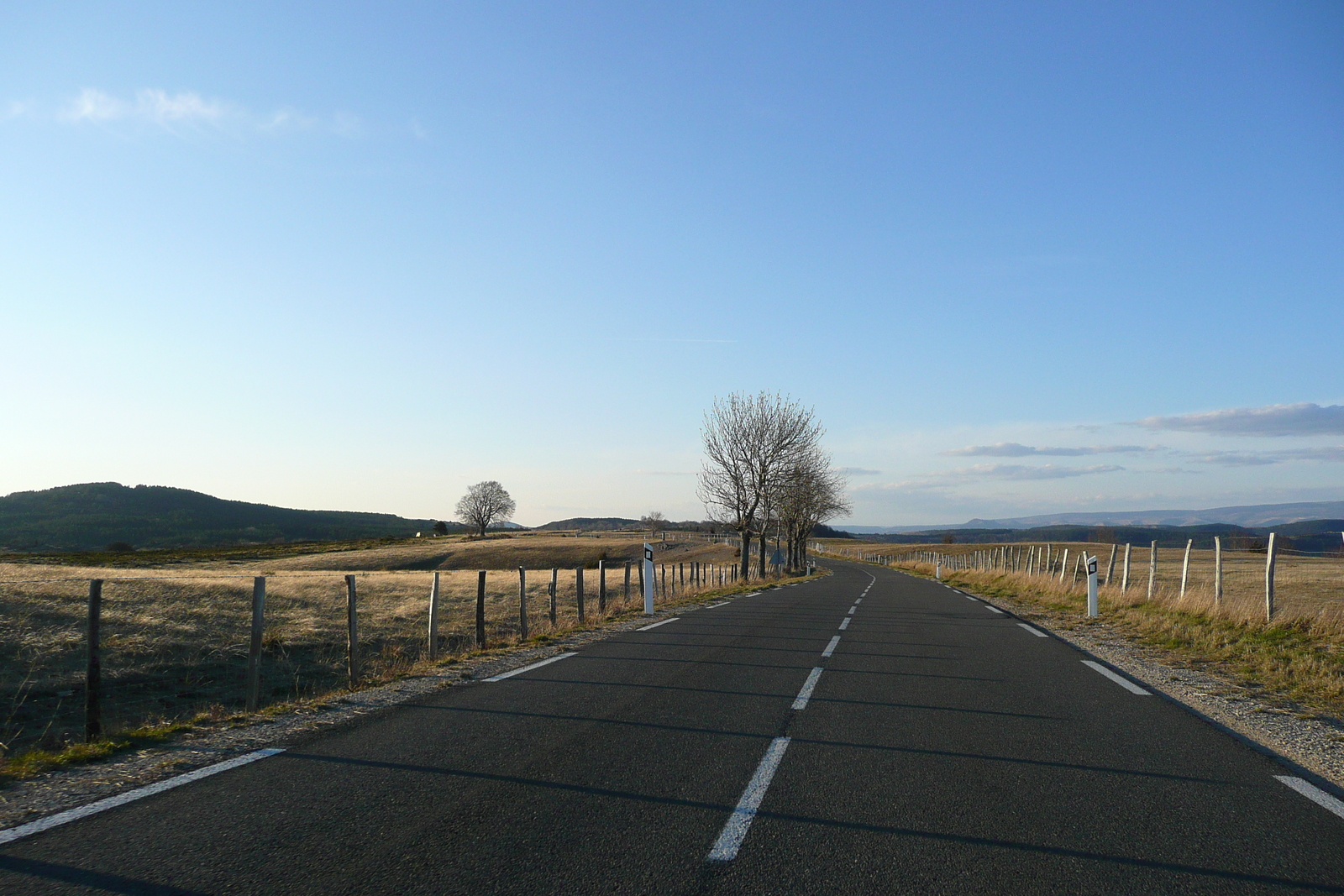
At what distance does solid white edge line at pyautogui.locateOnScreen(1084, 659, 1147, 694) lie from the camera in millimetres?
8977

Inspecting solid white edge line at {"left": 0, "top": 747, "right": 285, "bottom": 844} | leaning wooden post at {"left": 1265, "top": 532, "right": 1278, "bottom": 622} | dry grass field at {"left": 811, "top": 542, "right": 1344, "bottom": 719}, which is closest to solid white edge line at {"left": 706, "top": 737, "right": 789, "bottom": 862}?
solid white edge line at {"left": 0, "top": 747, "right": 285, "bottom": 844}

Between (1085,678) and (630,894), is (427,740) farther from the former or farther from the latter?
(1085,678)

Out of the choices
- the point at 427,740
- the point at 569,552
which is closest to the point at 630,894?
the point at 427,740

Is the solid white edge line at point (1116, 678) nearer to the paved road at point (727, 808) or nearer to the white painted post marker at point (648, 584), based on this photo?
the paved road at point (727, 808)

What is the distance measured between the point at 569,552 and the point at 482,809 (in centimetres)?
8107

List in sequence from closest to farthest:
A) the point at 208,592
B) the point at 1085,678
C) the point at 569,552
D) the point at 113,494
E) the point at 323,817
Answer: the point at 323,817, the point at 1085,678, the point at 208,592, the point at 569,552, the point at 113,494

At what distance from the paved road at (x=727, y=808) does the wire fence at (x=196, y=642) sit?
10.2ft

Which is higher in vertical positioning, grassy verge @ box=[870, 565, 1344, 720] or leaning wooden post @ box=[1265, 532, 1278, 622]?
leaning wooden post @ box=[1265, 532, 1278, 622]

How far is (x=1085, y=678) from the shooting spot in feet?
31.7

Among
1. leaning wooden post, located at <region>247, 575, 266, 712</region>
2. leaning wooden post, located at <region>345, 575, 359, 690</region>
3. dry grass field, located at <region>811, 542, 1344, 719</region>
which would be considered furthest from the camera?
leaning wooden post, located at <region>345, 575, 359, 690</region>

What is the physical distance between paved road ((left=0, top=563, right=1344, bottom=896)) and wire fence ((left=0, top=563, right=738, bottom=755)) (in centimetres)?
310

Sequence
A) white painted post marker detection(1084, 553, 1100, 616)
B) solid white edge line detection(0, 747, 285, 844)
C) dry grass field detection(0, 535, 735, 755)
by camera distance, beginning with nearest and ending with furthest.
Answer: solid white edge line detection(0, 747, 285, 844), dry grass field detection(0, 535, 735, 755), white painted post marker detection(1084, 553, 1100, 616)

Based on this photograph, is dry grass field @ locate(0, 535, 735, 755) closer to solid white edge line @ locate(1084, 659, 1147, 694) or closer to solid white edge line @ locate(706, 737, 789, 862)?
solid white edge line @ locate(706, 737, 789, 862)

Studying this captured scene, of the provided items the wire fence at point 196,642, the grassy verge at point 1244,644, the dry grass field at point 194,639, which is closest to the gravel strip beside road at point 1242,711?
the grassy verge at point 1244,644
